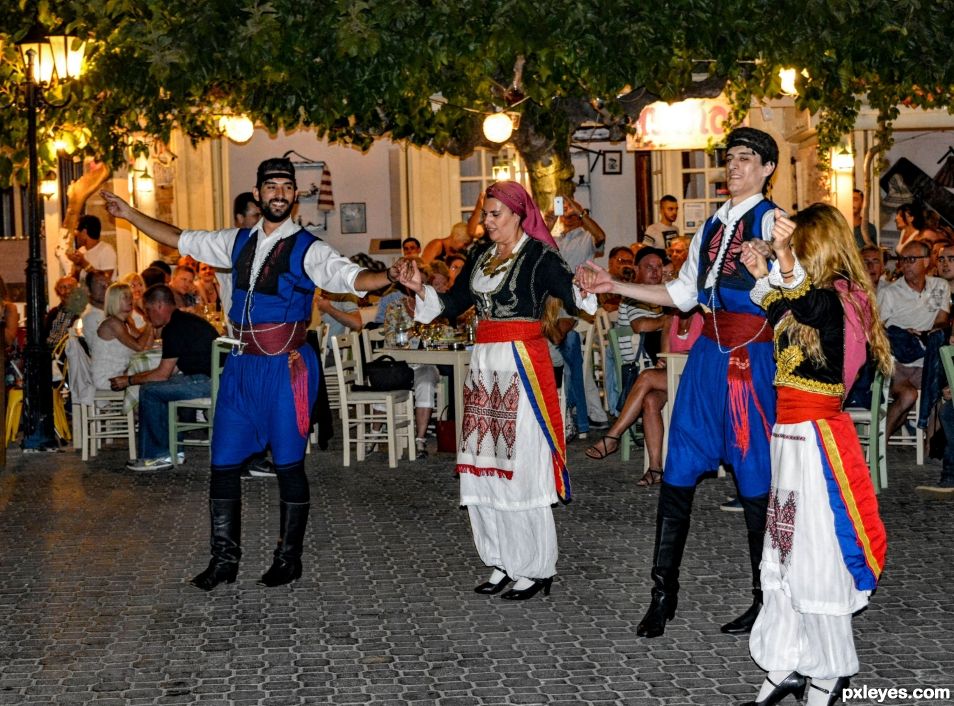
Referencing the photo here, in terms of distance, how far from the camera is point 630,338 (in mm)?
11289

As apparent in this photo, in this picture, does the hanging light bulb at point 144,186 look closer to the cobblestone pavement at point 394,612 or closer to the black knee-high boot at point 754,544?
the cobblestone pavement at point 394,612

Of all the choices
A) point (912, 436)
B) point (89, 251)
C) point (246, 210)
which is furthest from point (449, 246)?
point (912, 436)

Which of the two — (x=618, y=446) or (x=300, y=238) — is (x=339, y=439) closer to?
(x=618, y=446)

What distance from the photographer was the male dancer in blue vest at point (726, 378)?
5.20 m

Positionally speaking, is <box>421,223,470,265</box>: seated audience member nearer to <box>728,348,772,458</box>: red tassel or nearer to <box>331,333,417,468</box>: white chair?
<box>331,333,417,468</box>: white chair

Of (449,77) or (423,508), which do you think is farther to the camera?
(449,77)

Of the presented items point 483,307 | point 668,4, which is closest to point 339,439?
point 668,4

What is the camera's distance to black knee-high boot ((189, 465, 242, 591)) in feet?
21.0

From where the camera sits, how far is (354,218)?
2100 cm

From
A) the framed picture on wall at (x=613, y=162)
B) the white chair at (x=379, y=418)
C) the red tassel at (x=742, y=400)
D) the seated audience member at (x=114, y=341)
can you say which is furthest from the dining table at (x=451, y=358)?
the framed picture on wall at (x=613, y=162)

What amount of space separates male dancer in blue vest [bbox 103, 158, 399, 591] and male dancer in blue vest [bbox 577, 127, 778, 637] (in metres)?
1.72

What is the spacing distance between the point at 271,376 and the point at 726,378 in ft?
7.30

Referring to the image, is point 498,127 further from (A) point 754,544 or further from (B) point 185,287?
(A) point 754,544

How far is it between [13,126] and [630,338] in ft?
18.1
